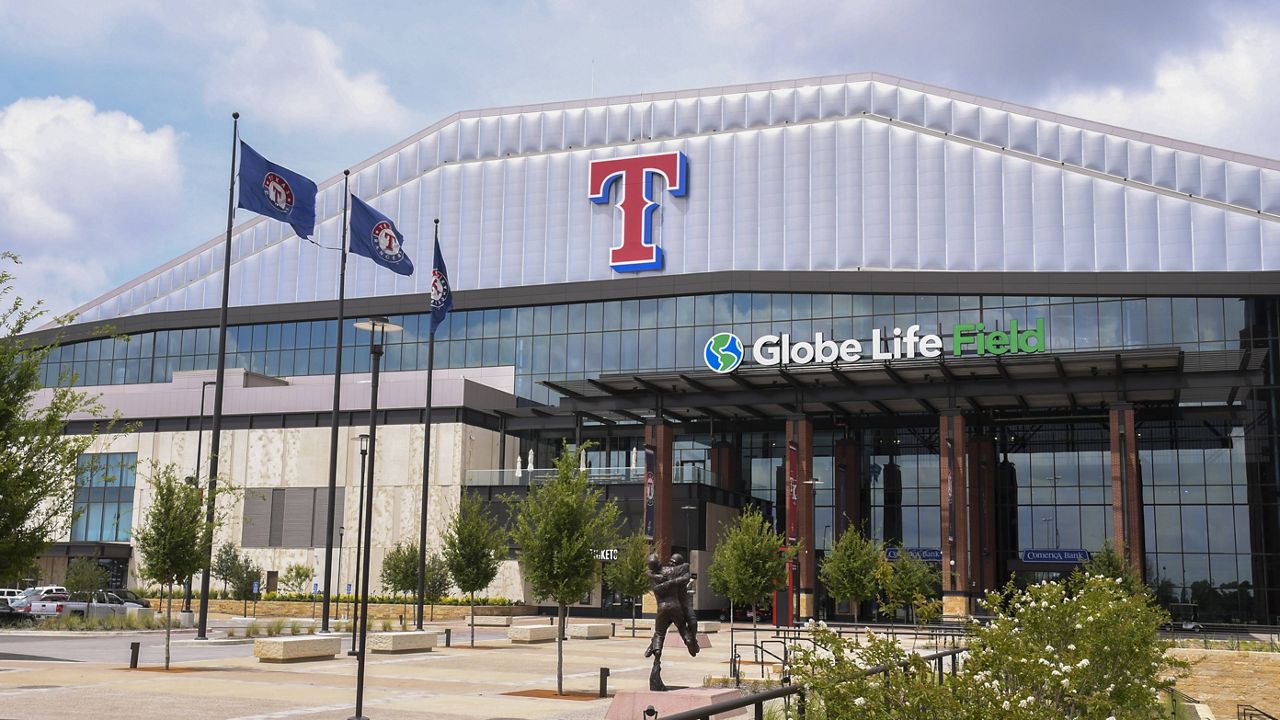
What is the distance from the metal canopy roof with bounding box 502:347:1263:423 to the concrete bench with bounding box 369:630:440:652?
2403 cm

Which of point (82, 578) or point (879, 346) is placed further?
point (879, 346)

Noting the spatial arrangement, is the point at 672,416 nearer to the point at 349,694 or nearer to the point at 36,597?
the point at 36,597

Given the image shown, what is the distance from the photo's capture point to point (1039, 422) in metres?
69.9

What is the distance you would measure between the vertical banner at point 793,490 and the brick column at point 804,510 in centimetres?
5

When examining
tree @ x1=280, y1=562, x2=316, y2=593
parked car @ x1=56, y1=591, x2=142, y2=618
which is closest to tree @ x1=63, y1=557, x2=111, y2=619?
parked car @ x1=56, y1=591, x2=142, y2=618

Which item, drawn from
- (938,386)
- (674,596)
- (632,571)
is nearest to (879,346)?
(938,386)

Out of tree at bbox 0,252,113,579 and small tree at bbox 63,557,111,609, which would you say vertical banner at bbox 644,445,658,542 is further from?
tree at bbox 0,252,113,579

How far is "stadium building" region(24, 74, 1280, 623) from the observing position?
6322cm

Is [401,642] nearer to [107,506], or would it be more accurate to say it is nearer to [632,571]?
[632,571]

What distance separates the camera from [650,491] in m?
64.0

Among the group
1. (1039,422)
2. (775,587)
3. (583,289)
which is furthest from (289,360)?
(1039,422)

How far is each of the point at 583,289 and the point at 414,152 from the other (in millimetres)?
17844

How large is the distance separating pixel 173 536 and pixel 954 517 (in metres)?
40.2

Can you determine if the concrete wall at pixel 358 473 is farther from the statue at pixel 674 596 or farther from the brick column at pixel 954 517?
the statue at pixel 674 596
